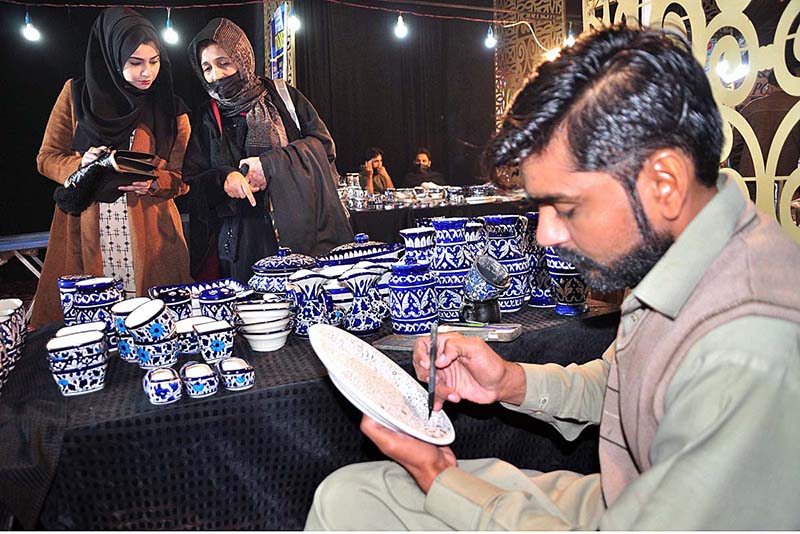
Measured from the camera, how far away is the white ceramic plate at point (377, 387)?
1.16 m

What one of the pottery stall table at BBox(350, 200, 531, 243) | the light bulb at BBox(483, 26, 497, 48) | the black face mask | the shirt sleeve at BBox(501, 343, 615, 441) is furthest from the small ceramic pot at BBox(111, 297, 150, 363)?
the light bulb at BBox(483, 26, 497, 48)

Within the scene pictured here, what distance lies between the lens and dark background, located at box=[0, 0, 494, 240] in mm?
3635

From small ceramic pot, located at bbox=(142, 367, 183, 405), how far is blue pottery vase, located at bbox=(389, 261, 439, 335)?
2.35 feet

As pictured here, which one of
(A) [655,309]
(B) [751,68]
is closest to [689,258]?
(A) [655,309]

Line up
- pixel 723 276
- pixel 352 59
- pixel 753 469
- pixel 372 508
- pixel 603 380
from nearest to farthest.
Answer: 1. pixel 753 469
2. pixel 723 276
3. pixel 372 508
4. pixel 603 380
5. pixel 352 59

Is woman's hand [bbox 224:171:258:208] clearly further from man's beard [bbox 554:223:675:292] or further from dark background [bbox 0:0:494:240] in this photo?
man's beard [bbox 554:223:675:292]

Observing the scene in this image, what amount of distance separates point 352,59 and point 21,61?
4.08 m

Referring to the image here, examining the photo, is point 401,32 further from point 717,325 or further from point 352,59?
point 717,325

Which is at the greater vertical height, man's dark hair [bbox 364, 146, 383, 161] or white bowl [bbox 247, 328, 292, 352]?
man's dark hair [bbox 364, 146, 383, 161]

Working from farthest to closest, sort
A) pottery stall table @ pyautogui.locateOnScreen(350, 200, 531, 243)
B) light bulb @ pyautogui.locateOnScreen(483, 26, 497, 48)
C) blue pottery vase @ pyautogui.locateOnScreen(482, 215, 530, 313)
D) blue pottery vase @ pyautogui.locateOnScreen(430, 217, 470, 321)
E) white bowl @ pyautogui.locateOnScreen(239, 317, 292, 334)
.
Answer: light bulb @ pyautogui.locateOnScreen(483, 26, 497, 48), pottery stall table @ pyautogui.locateOnScreen(350, 200, 531, 243), blue pottery vase @ pyautogui.locateOnScreen(482, 215, 530, 313), blue pottery vase @ pyautogui.locateOnScreen(430, 217, 470, 321), white bowl @ pyautogui.locateOnScreen(239, 317, 292, 334)

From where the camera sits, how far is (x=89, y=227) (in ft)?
12.1

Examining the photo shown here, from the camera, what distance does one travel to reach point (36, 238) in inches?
146

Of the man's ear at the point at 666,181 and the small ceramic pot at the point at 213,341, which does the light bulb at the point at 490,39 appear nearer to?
the small ceramic pot at the point at 213,341

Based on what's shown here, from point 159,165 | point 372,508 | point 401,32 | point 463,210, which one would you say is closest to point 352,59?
point 401,32
